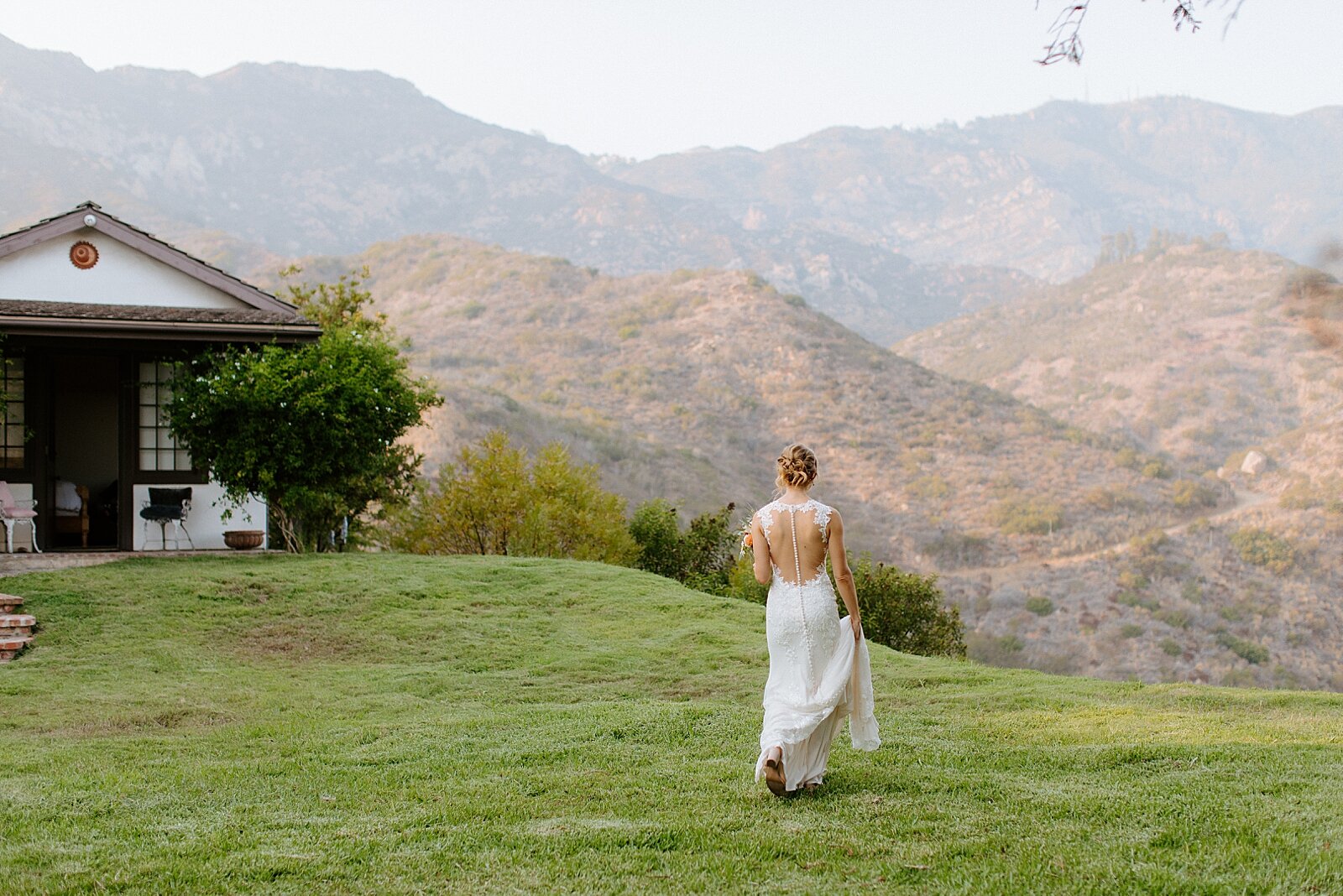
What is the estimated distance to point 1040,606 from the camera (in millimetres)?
44656

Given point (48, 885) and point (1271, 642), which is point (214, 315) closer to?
point (48, 885)

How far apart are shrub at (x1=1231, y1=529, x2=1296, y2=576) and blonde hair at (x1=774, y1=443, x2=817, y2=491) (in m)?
48.7

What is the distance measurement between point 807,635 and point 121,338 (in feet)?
43.4

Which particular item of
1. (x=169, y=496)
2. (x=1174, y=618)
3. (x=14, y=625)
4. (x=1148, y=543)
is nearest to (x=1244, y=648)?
(x=1174, y=618)

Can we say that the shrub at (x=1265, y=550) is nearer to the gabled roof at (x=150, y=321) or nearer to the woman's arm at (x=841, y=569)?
the gabled roof at (x=150, y=321)

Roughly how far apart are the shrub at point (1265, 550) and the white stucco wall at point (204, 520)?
4396cm

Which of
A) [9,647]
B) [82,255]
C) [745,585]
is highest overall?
[82,255]

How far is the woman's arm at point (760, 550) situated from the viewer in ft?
21.1

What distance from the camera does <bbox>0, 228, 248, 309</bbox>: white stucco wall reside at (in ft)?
56.2

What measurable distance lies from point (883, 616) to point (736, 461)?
→ 34582 millimetres

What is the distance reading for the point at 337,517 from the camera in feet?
65.0

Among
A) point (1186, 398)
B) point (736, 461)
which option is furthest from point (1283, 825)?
point (1186, 398)

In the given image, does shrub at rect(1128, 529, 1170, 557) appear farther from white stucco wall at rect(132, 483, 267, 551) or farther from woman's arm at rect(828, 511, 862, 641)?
woman's arm at rect(828, 511, 862, 641)

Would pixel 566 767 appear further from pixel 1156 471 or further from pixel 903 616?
pixel 1156 471
